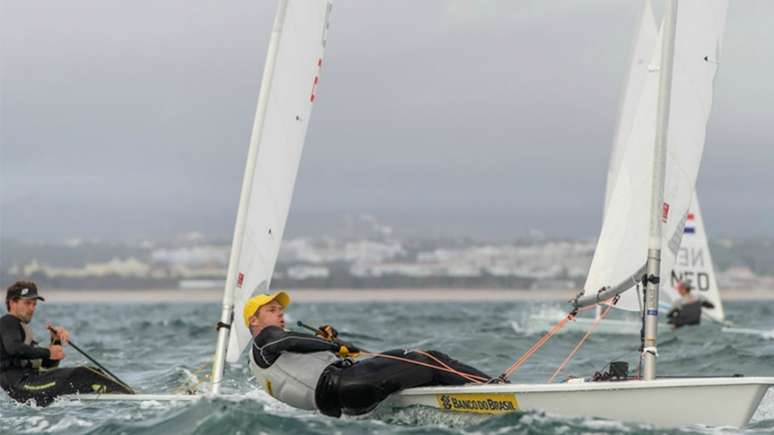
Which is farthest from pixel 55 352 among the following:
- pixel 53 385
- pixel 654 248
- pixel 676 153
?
pixel 676 153

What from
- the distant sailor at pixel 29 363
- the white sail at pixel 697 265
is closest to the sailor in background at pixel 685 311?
the white sail at pixel 697 265

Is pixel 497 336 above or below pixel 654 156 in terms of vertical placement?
below

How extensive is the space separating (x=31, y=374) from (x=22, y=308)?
0.59 m

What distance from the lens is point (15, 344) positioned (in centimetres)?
955

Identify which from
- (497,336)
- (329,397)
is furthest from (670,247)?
(497,336)

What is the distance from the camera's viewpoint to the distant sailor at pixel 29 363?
31.4ft

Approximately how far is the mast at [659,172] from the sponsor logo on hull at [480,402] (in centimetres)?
101

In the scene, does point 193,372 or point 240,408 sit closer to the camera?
point 240,408

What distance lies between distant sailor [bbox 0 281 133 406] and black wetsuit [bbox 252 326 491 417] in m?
2.07

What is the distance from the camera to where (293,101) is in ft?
33.2

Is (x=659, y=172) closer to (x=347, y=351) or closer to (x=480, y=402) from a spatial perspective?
(x=480, y=402)

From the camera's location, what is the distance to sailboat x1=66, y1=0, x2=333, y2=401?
31.4 ft

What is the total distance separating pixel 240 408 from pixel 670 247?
11.1 feet

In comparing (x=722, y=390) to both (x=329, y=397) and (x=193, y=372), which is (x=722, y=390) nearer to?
(x=329, y=397)
